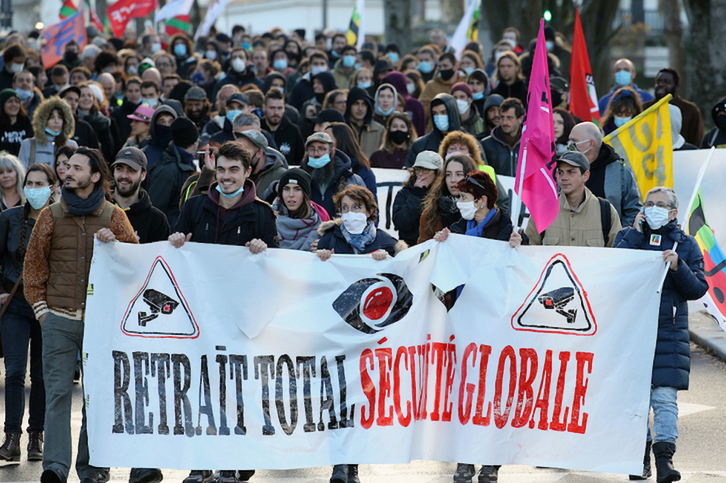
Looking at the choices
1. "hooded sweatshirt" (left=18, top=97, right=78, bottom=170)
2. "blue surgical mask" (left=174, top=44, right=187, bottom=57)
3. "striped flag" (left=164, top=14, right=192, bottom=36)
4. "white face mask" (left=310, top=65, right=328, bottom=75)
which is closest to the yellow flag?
"hooded sweatshirt" (left=18, top=97, right=78, bottom=170)

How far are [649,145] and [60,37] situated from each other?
43.6 ft

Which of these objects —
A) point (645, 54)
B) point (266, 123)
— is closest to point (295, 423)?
point (266, 123)

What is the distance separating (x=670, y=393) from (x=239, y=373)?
2426mm

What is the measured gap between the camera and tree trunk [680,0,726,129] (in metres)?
18.8

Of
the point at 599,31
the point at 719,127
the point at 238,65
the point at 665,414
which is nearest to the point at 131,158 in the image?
the point at 665,414

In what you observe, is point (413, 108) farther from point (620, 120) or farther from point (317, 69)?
point (620, 120)

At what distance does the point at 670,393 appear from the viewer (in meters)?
Result: 6.15

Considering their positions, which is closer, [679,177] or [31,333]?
[31,333]

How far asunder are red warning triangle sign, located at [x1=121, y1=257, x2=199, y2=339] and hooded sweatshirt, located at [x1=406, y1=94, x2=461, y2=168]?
4.16 metres

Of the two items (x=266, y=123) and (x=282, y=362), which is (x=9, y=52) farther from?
(x=282, y=362)

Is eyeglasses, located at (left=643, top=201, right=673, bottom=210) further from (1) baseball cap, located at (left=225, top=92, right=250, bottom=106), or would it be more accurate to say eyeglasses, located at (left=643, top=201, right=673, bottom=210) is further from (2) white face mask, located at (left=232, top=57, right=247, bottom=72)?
(2) white face mask, located at (left=232, top=57, right=247, bottom=72)

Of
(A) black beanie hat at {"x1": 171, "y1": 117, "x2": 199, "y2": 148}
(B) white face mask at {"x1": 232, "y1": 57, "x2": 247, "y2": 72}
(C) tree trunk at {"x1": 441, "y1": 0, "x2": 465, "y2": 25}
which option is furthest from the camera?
(C) tree trunk at {"x1": 441, "y1": 0, "x2": 465, "y2": 25}

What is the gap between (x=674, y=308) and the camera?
6.20 m

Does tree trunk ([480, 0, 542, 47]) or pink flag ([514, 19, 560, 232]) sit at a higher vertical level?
tree trunk ([480, 0, 542, 47])
